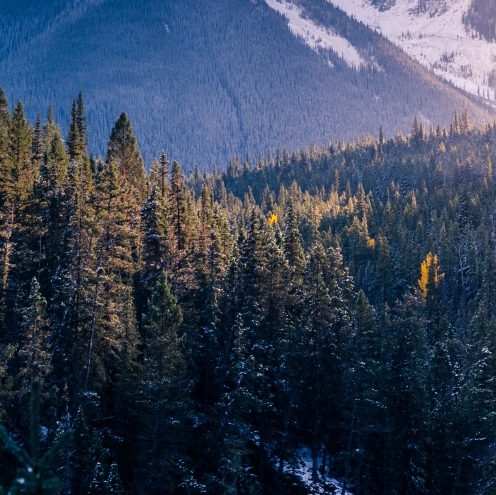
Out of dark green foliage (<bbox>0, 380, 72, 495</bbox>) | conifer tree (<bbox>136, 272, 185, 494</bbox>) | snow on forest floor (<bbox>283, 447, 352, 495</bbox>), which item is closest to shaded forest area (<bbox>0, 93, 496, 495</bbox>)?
conifer tree (<bbox>136, 272, 185, 494</bbox>)

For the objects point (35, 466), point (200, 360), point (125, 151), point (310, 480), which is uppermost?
point (125, 151)

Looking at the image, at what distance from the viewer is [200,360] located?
1469 inches

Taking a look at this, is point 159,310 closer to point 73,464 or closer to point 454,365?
point 73,464

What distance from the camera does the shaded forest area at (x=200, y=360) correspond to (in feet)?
90.5

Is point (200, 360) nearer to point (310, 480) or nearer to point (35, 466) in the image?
point (310, 480)

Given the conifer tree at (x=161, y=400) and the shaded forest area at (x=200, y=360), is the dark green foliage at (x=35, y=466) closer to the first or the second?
the shaded forest area at (x=200, y=360)

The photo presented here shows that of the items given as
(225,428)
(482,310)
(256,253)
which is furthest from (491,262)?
(225,428)

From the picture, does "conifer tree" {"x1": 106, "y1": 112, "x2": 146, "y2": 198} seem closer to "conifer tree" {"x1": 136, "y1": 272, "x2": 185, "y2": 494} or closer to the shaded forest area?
the shaded forest area

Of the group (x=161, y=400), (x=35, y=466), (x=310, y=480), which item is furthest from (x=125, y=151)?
(x=35, y=466)

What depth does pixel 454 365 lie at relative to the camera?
36219 mm

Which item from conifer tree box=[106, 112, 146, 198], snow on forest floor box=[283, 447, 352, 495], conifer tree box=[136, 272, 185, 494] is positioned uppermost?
conifer tree box=[106, 112, 146, 198]

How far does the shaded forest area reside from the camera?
27.6 meters

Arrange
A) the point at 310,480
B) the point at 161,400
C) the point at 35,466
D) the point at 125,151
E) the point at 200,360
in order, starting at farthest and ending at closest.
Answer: the point at 125,151 → the point at 200,360 → the point at 310,480 → the point at 161,400 → the point at 35,466

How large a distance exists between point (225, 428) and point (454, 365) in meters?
16.3
